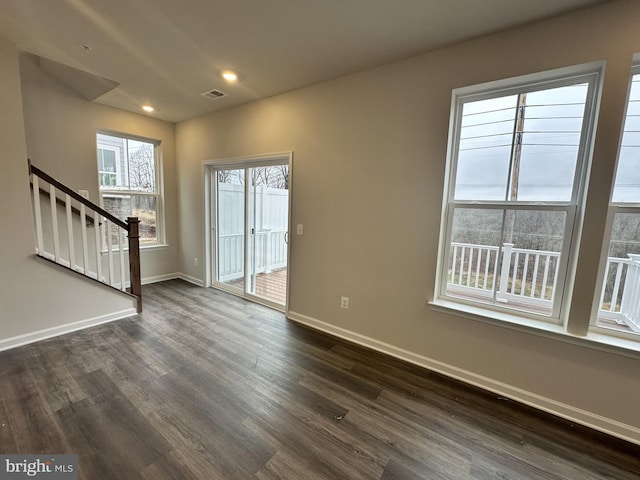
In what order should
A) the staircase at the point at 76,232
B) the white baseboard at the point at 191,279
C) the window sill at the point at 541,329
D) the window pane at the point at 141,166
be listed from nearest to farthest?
the window sill at the point at 541,329 → the staircase at the point at 76,232 → the window pane at the point at 141,166 → the white baseboard at the point at 191,279

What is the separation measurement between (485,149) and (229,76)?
2.58m

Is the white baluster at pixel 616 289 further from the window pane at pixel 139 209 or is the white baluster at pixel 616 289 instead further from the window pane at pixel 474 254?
the window pane at pixel 139 209

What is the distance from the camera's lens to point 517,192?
207 cm

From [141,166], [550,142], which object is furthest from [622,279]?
[141,166]

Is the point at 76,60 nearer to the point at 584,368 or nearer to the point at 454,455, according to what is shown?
the point at 454,455

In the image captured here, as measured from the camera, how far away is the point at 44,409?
175 centimetres

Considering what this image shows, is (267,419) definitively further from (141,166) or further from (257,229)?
(141,166)

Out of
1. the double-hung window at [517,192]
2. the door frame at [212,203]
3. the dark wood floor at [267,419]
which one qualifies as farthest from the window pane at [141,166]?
the double-hung window at [517,192]

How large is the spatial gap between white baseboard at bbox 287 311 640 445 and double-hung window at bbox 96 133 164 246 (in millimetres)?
3649

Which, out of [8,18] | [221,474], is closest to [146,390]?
[221,474]

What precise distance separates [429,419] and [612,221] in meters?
1.80

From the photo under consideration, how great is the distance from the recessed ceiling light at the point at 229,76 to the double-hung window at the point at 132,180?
235 centimetres

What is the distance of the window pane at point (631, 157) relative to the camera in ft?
5.65

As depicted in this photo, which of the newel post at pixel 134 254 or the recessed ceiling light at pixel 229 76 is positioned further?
the newel post at pixel 134 254
